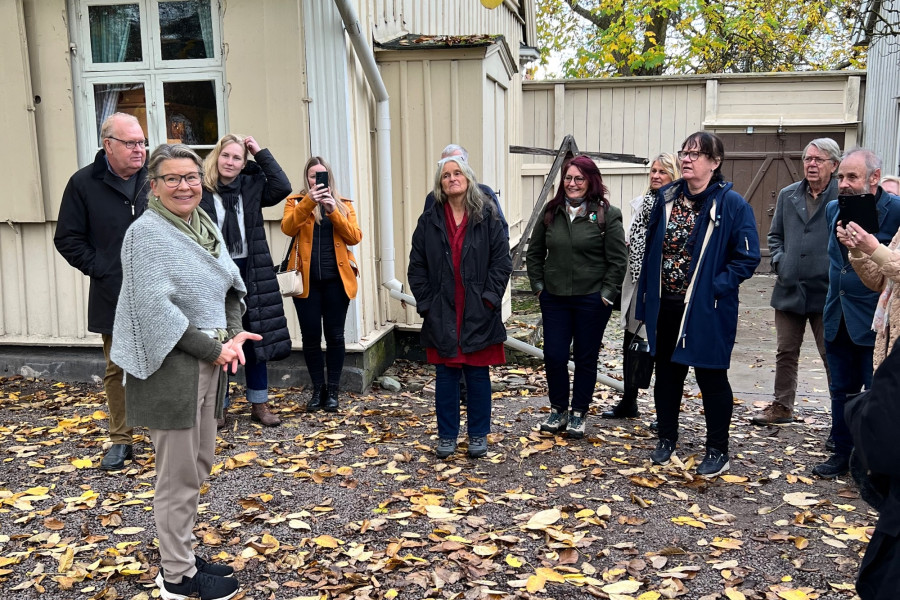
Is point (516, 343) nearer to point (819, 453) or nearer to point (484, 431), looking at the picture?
point (484, 431)

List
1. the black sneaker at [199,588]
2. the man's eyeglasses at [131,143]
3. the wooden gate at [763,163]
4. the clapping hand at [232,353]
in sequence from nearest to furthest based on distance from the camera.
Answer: the clapping hand at [232,353], the black sneaker at [199,588], the man's eyeglasses at [131,143], the wooden gate at [763,163]

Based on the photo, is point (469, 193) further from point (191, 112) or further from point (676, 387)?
point (191, 112)

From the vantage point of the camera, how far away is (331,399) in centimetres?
622

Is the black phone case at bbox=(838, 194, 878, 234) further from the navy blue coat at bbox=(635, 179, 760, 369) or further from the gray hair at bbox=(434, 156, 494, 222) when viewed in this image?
the gray hair at bbox=(434, 156, 494, 222)

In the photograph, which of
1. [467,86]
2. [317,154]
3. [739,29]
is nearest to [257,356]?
[317,154]

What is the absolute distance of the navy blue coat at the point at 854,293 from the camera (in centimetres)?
468

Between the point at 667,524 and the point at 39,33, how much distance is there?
251 inches

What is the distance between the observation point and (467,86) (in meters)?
7.24

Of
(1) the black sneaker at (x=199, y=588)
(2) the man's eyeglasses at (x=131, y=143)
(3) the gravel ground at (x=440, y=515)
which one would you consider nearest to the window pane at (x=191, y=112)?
(2) the man's eyeglasses at (x=131, y=143)

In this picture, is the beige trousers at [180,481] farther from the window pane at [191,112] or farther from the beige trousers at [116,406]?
the window pane at [191,112]

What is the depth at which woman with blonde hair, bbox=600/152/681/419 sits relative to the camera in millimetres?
5547

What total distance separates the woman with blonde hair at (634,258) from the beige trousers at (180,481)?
9.94 feet

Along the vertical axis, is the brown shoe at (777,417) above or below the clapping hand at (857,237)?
below

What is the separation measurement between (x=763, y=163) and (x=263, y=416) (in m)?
11.8
